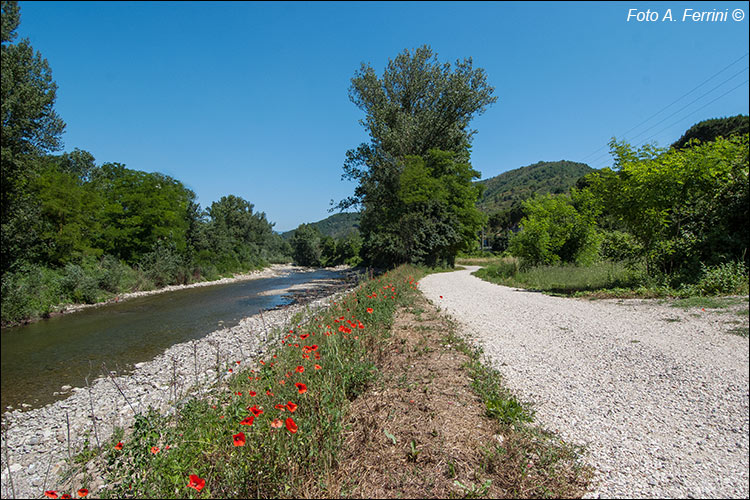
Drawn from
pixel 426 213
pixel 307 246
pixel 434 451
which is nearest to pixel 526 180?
pixel 307 246

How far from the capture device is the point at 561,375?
162 inches

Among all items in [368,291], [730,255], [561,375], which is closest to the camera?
[561,375]

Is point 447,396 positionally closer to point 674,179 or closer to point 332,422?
point 332,422

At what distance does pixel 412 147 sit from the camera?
896 inches

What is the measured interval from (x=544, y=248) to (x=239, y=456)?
1722 cm

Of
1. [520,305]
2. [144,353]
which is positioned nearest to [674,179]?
[520,305]

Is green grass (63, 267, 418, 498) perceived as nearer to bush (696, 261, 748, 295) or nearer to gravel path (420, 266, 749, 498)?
gravel path (420, 266, 749, 498)

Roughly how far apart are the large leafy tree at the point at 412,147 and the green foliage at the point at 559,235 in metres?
7.08

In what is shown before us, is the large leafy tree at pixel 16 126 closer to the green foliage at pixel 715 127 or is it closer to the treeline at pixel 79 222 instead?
the treeline at pixel 79 222

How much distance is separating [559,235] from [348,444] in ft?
56.6

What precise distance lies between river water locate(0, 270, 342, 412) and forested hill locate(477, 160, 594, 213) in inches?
3275

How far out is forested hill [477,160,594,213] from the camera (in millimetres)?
90162

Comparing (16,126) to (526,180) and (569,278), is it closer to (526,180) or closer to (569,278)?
(569,278)

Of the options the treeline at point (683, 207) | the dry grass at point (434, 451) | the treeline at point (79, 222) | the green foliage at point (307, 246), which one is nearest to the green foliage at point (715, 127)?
the treeline at point (683, 207)
